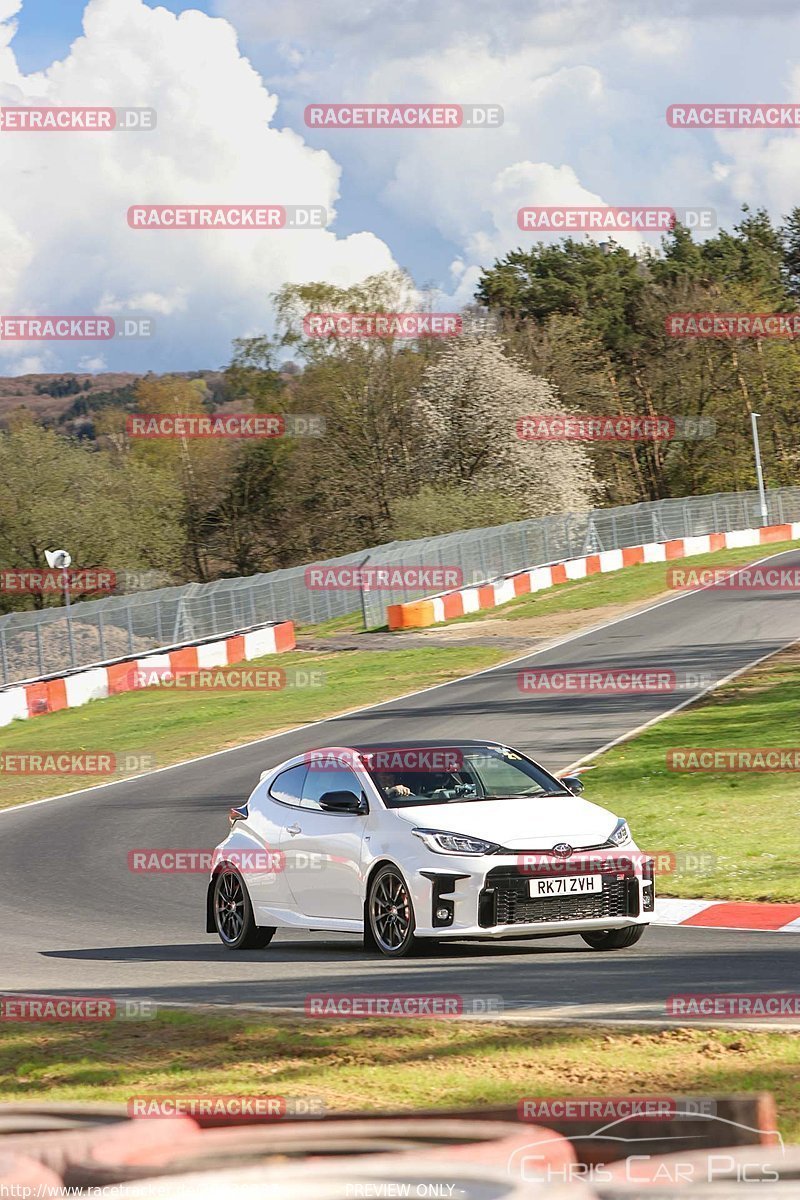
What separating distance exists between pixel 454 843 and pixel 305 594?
40.8 m

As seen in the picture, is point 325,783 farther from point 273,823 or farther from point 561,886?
point 561,886

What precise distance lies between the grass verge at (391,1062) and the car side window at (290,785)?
12.0 ft

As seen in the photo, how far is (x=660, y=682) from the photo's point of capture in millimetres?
30438

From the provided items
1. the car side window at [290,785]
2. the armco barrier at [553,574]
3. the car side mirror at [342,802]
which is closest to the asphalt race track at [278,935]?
the car side mirror at [342,802]

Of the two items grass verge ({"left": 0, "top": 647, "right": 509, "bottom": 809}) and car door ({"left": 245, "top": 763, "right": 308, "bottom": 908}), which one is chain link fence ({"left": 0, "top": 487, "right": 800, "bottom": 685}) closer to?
grass verge ({"left": 0, "top": 647, "right": 509, "bottom": 809})

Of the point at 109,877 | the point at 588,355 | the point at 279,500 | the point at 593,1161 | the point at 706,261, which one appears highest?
the point at 706,261

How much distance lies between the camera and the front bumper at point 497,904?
35.9 ft

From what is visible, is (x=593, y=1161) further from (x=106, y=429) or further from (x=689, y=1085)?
(x=106, y=429)

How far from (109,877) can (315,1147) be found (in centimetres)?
1269

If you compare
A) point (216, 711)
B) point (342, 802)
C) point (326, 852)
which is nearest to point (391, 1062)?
point (342, 802)

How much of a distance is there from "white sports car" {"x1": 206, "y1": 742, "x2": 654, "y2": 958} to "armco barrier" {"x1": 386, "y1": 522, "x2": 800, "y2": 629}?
110ft

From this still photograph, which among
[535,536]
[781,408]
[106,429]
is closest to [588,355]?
[781,408]

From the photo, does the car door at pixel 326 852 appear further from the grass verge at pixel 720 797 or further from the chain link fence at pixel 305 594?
the chain link fence at pixel 305 594

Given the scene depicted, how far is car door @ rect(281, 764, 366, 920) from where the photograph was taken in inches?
466
